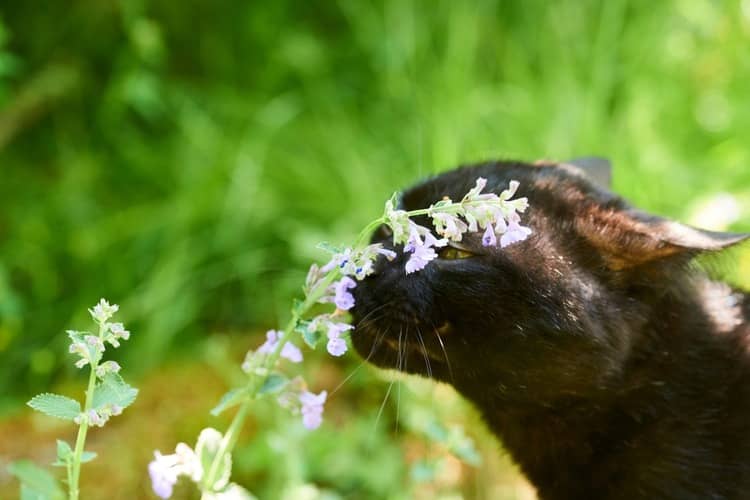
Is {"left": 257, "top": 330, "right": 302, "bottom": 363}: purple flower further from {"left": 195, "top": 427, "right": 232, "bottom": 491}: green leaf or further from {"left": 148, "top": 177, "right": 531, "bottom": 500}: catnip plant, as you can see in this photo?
{"left": 195, "top": 427, "right": 232, "bottom": 491}: green leaf

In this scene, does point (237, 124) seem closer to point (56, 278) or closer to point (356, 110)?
point (356, 110)

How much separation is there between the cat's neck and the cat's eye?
0.31 meters

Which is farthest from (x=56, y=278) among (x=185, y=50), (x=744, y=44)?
(x=744, y=44)

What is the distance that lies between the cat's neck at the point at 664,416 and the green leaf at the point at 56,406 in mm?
795

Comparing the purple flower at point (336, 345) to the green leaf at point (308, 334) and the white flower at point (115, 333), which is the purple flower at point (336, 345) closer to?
the green leaf at point (308, 334)

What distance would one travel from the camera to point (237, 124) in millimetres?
3258

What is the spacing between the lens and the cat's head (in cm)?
136

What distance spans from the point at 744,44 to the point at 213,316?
2.24m

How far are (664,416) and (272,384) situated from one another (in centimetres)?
80

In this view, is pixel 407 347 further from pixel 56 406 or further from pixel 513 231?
pixel 56 406

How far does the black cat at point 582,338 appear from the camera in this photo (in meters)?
1.36

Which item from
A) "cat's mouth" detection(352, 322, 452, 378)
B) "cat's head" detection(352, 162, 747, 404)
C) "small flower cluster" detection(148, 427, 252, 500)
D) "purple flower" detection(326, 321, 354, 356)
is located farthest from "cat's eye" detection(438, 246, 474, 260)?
"small flower cluster" detection(148, 427, 252, 500)

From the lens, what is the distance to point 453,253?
139 centimetres

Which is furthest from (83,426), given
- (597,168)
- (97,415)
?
(597,168)
